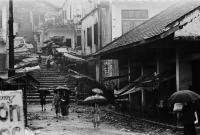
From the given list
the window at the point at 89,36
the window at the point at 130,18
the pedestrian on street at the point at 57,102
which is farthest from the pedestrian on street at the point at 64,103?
the window at the point at 89,36

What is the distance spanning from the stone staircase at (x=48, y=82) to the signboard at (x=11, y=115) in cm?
2233

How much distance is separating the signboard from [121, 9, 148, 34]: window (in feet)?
73.7

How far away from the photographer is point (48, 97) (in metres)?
30.5

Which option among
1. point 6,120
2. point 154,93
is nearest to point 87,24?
point 154,93

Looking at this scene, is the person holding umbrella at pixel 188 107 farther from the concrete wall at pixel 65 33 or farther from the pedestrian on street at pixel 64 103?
the concrete wall at pixel 65 33

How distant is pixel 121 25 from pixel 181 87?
45.6 feet

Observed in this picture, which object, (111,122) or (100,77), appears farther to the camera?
(100,77)

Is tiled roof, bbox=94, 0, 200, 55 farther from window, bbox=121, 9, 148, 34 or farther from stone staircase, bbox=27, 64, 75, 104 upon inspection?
stone staircase, bbox=27, 64, 75, 104

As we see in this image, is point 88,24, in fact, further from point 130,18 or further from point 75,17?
point 75,17

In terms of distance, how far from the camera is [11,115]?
7363mm

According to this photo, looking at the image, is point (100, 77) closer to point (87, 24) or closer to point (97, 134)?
point (87, 24)

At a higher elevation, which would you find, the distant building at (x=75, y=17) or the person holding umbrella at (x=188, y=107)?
the distant building at (x=75, y=17)

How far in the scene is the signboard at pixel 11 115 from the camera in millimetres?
7316

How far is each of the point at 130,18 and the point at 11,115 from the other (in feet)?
75.5
